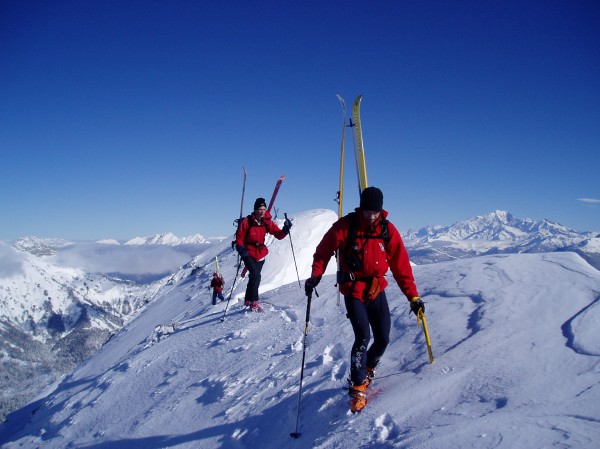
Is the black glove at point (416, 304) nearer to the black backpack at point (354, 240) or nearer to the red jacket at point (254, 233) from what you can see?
the black backpack at point (354, 240)

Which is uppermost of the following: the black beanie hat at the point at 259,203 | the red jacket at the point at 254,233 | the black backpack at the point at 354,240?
the black beanie hat at the point at 259,203

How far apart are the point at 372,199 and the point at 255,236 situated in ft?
21.2

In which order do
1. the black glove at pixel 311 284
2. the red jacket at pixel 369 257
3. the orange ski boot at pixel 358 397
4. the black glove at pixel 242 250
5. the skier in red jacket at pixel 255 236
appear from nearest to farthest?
the orange ski boot at pixel 358 397
the red jacket at pixel 369 257
the black glove at pixel 311 284
the black glove at pixel 242 250
the skier in red jacket at pixel 255 236

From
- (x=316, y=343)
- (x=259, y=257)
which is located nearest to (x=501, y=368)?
(x=316, y=343)

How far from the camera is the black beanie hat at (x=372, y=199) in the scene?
482 cm

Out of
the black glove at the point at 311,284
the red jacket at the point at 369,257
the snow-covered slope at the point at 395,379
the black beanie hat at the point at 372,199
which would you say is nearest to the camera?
the snow-covered slope at the point at 395,379

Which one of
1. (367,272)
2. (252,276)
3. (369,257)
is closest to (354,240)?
(369,257)

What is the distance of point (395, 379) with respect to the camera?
5254mm

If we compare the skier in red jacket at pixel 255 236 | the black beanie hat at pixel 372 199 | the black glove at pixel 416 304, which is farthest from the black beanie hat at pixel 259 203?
the black glove at pixel 416 304

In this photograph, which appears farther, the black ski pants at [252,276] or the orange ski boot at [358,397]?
the black ski pants at [252,276]

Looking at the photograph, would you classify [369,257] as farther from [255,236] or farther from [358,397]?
[255,236]

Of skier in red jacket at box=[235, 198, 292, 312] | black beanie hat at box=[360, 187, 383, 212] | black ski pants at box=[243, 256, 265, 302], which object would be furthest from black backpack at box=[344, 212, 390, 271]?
black ski pants at box=[243, 256, 265, 302]

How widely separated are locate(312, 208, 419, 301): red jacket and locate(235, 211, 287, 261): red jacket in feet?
18.5

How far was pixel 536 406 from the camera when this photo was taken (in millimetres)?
3793
